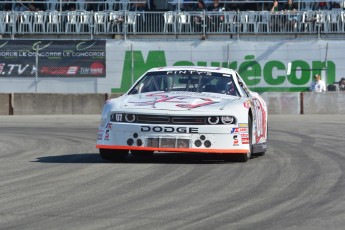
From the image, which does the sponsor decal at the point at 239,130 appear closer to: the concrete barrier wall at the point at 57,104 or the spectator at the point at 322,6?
the concrete barrier wall at the point at 57,104

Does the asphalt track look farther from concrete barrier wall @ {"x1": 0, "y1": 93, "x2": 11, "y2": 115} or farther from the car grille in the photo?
concrete barrier wall @ {"x1": 0, "y1": 93, "x2": 11, "y2": 115}

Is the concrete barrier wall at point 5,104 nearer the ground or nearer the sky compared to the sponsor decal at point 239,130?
nearer the ground

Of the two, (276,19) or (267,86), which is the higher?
(276,19)

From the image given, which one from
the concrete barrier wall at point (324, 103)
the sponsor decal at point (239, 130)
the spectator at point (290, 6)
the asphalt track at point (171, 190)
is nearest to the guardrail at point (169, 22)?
the spectator at point (290, 6)

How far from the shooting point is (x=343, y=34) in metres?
34.1

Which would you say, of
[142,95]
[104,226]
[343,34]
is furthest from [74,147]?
[343,34]

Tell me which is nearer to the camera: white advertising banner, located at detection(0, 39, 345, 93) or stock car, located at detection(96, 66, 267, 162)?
stock car, located at detection(96, 66, 267, 162)

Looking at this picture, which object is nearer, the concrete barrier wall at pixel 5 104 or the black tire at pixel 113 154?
the black tire at pixel 113 154

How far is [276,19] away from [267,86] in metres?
2.75

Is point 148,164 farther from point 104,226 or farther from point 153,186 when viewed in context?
point 104,226

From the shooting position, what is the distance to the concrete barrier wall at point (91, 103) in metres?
30.3

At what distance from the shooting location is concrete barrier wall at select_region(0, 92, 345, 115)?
Result: 3034 centimetres

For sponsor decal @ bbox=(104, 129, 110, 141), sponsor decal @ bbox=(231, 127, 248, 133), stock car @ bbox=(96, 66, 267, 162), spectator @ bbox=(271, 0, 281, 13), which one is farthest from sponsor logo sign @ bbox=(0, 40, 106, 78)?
sponsor decal @ bbox=(231, 127, 248, 133)

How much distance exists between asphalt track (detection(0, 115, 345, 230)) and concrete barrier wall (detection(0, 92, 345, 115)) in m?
15.2
